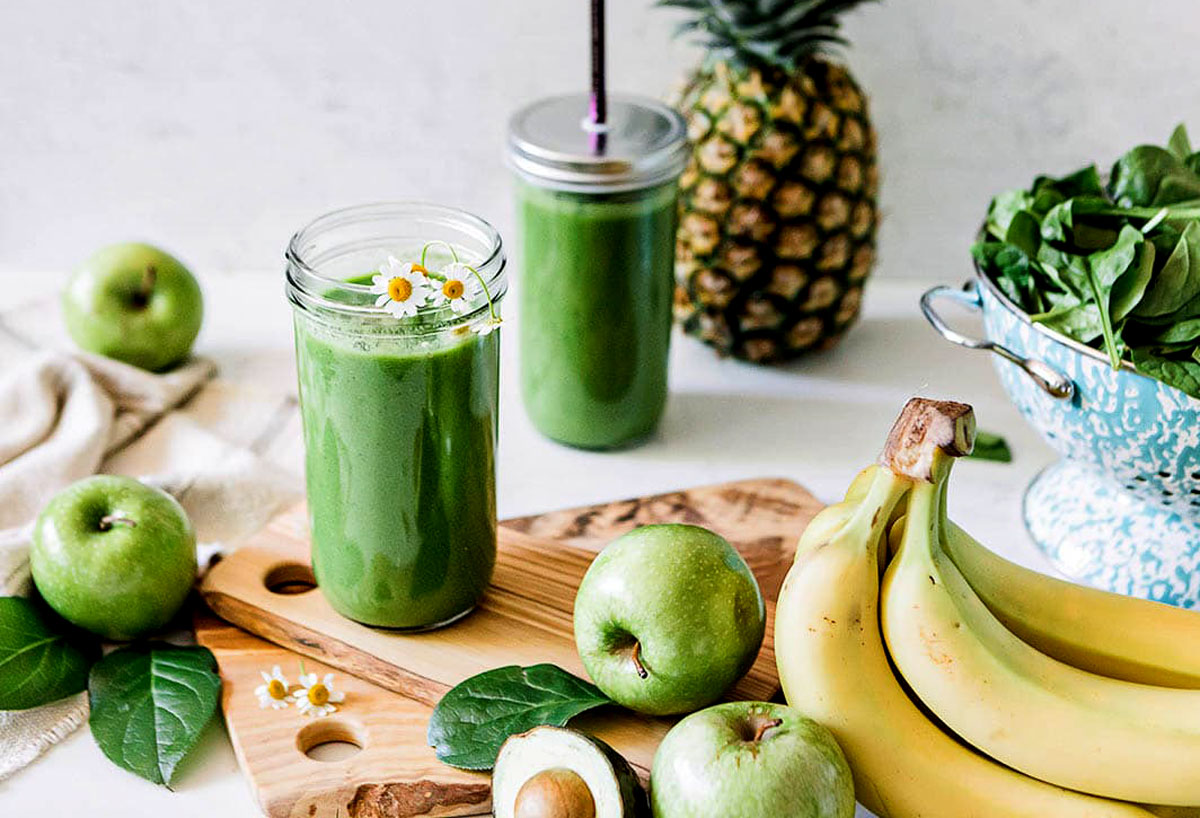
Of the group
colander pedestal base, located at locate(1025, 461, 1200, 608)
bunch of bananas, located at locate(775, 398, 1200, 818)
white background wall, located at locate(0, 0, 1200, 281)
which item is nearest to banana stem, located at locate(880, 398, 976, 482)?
bunch of bananas, located at locate(775, 398, 1200, 818)

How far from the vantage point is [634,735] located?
3.03 feet

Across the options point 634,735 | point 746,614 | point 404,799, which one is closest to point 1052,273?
point 746,614

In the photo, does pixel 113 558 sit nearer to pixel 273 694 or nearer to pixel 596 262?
pixel 273 694

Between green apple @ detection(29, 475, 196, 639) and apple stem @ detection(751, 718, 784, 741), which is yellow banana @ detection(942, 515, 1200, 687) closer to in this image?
apple stem @ detection(751, 718, 784, 741)

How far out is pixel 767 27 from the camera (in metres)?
1.29

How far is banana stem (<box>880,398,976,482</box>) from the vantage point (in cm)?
78

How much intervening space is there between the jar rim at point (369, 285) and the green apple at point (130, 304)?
0.47 metres

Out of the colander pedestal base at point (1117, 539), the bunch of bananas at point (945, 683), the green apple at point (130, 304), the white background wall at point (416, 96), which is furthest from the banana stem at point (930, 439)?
the green apple at point (130, 304)

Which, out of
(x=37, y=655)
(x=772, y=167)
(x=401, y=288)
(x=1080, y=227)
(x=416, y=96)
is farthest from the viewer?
(x=416, y=96)

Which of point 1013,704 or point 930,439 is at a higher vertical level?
point 930,439

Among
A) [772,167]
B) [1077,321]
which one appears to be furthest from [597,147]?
[1077,321]

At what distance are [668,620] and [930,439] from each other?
219 mm

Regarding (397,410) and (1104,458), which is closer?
(397,410)

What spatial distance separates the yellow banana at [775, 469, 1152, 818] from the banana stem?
0.02m
